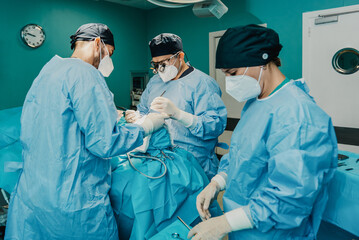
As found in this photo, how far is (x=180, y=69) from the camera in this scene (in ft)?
6.17

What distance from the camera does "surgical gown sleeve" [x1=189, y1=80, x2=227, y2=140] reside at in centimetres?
162

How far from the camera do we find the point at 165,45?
5.87 feet

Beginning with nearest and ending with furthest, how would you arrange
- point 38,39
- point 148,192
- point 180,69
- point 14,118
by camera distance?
point 148,192, point 14,118, point 180,69, point 38,39

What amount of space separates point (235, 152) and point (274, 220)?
0.95 ft

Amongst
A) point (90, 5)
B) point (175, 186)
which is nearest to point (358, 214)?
point (175, 186)

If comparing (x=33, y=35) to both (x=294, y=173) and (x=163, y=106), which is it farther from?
(x=294, y=173)

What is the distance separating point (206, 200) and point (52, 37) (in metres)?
3.34

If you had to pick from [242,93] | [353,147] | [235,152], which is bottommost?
[353,147]

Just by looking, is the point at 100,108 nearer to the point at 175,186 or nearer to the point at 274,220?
the point at 175,186

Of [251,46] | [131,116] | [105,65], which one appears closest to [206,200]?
[251,46]

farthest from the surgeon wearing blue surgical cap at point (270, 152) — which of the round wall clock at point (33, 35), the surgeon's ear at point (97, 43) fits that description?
the round wall clock at point (33, 35)

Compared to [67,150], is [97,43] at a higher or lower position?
higher

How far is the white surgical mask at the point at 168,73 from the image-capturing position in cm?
182

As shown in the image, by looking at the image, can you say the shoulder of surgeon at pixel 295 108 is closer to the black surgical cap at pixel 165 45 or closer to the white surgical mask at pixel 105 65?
the white surgical mask at pixel 105 65
